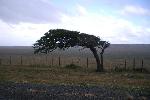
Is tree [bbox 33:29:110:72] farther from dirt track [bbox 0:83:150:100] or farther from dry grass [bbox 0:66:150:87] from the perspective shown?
dirt track [bbox 0:83:150:100]

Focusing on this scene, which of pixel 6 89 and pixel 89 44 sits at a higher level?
pixel 89 44

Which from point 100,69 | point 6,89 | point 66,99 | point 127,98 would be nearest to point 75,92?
point 66,99

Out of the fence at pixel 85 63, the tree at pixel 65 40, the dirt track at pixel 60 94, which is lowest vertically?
the dirt track at pixel 60 94

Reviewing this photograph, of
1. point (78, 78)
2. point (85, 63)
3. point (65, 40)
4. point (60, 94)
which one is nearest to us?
point (60, 94)

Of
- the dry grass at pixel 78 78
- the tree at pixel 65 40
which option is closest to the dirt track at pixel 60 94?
the dry grass at pixel 78 78

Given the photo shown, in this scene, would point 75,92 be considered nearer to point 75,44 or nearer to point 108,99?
point 108,99

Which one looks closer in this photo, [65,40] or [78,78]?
[78,78]

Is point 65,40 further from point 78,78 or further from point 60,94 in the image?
point 60,94

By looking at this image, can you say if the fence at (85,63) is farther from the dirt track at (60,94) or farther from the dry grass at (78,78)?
the dirt track at (60,94)

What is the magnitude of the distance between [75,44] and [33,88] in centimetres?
1783

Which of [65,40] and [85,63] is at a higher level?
[65,40]

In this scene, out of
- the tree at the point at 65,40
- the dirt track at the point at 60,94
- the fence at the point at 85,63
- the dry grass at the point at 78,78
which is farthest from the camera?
the fence at the point at 85,63

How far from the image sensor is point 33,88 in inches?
732

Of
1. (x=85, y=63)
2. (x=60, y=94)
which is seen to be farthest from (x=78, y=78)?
(x=85, y=63)
